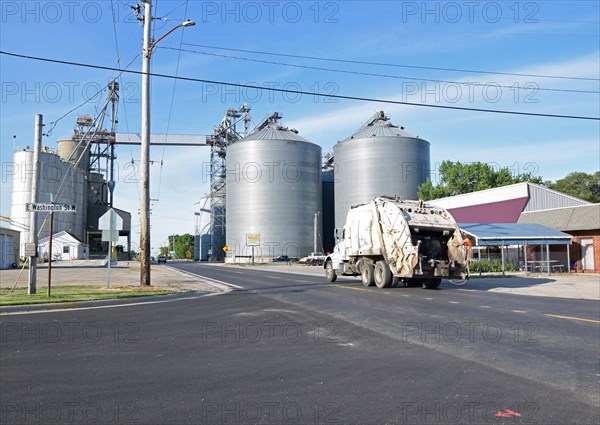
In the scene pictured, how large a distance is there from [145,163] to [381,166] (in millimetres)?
54973

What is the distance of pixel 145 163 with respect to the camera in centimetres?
2047

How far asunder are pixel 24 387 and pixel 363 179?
68.8 metres

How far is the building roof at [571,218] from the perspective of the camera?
3241 cm

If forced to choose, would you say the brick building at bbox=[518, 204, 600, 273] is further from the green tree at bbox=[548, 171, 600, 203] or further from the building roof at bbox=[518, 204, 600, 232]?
the green tree at bbox=[548, 171, 600, 203]

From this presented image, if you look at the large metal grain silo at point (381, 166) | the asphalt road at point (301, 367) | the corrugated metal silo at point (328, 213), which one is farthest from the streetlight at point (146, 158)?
the corrugated metal silo at point (328, 213)

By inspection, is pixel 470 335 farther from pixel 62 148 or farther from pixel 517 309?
pixel 62 148

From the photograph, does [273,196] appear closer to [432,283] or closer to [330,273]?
[330,273]

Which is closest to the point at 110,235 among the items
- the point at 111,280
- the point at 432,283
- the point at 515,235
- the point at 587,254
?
the point at 111,280

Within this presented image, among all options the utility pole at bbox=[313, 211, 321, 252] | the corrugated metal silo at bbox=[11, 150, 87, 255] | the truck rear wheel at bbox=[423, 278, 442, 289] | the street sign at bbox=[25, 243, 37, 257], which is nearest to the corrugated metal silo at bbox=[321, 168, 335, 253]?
the utility pole at bbox=[313, 211, 321, 252]

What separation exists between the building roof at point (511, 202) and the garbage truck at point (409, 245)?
23155mm

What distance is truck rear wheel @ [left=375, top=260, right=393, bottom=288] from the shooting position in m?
20.4

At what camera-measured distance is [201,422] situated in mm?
4781

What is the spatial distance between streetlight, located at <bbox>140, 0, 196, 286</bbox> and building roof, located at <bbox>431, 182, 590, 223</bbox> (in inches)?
1230

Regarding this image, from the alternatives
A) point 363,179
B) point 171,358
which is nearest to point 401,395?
point 171,358
